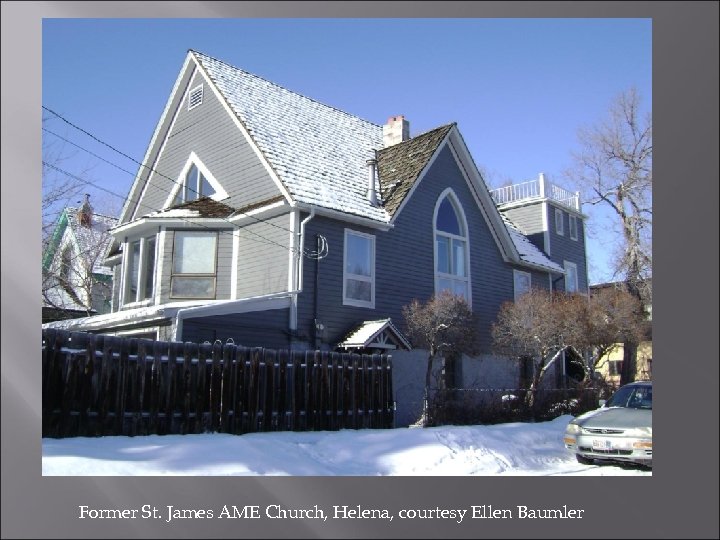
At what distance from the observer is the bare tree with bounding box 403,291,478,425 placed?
17.3 metres

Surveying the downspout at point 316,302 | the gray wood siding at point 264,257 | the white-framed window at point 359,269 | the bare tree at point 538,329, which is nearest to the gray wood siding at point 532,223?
the bare tree at point 538,329

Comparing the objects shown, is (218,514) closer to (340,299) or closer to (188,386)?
(188,386)

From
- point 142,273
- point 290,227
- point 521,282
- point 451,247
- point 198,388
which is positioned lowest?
point 198,388

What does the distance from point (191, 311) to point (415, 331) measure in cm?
627

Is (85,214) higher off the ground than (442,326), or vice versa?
(85,214)

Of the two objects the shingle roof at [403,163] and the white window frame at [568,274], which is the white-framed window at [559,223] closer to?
the white window frame at [568,274]

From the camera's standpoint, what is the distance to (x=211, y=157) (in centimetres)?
1955

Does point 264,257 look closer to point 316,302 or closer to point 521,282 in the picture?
point 316,302

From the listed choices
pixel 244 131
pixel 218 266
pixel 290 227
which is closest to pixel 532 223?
pixel 244 131

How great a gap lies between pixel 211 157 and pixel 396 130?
24.0 feet

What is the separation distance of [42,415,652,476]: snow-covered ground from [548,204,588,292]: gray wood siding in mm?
16506

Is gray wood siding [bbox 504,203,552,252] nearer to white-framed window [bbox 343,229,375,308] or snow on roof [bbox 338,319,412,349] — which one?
white-framed window [bbox 343,229,375,308]

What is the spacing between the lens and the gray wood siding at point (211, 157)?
18.0 meters

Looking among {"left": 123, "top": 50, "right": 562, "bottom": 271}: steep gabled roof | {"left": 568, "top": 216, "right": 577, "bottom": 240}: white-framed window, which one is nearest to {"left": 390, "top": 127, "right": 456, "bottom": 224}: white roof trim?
{"left": 123, "top": 50, "right": 562, "bottom": 271}: steep gabled roof
